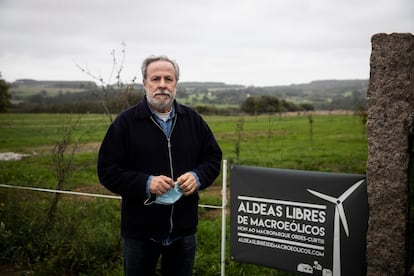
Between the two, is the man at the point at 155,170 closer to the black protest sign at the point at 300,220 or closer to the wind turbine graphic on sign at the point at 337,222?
the black protest sign at the point at 300,220

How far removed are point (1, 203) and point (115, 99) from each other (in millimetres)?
2530

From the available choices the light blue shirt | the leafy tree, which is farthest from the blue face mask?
the leafy tree

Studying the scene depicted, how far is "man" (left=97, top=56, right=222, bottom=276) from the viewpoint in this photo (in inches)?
98.6

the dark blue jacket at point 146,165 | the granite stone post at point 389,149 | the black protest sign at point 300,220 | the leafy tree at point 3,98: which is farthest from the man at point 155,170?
the leafy tree at point 3,98

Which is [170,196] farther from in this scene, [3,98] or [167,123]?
[3,98]

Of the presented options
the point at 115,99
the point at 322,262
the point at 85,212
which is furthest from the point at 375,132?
the point at 85,212

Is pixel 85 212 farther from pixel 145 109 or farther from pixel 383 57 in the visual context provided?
pixel 383 57

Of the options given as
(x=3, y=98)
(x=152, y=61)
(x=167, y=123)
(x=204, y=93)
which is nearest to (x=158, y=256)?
(x=167, y=123)

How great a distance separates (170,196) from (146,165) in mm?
285

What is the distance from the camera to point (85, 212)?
20.8 ft

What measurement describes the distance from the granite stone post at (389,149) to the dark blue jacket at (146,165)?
52.6 inches

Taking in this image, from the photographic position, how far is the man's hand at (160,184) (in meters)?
2.43

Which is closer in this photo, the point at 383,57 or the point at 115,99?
the point at 383,57

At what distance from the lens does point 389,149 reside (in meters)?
2.76
